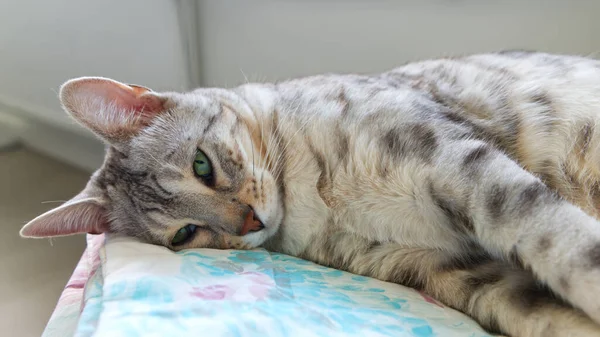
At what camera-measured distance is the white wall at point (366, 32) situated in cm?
212

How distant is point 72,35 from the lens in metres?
2.49

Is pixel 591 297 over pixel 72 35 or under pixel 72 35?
under

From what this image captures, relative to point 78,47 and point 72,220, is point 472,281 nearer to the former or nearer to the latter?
point 72,220

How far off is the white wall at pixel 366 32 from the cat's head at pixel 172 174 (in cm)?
106

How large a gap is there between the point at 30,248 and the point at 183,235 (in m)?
0.76

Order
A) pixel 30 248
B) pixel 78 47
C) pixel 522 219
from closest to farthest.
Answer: pixel 522 219 → pixel 30 248 → pixel 78 47

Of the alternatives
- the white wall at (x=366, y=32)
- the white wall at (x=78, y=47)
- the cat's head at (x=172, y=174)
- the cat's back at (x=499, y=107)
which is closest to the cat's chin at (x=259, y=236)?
the cat's head at (x=172, y=174)

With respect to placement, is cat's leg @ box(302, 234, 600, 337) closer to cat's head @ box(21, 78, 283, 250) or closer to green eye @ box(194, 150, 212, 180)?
cat's head @ box(21, 78, 283, 250)

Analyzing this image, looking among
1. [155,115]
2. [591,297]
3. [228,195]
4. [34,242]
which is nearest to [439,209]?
[591,297]

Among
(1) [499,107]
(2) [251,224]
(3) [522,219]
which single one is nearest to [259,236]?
(2) [251,224]

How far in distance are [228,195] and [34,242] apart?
3.08 ft

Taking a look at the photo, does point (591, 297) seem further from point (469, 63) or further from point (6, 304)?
point (6, 304)

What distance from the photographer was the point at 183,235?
4.70 feet

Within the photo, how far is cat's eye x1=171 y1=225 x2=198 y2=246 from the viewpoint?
1.42m
